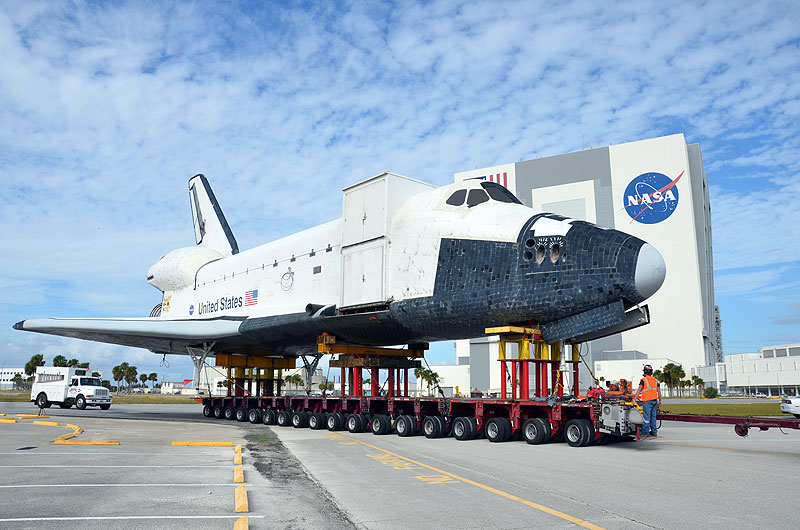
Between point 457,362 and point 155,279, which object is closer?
point 155,279

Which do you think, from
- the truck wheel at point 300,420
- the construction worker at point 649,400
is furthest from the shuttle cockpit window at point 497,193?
the truck wheel at point 300,420

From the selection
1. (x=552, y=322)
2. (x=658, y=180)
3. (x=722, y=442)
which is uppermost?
(x=658, y=180)

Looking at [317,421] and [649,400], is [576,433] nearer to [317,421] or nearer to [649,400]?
[649,400]

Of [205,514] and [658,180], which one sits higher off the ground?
[658,180]

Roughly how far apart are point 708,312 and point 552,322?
80.0 m

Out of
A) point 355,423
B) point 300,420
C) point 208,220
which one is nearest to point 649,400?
point 355,423

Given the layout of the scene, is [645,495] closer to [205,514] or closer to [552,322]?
[205,514]

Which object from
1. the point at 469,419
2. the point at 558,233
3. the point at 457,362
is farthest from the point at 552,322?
the point at 457,362

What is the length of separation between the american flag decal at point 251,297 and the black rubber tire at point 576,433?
11599mm

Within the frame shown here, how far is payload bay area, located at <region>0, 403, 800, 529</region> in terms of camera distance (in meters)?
5.10

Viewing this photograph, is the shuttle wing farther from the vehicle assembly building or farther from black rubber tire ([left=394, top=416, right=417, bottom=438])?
the vehicle assembly building

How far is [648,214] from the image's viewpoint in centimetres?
7644

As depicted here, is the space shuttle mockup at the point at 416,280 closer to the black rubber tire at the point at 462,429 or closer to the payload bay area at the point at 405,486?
the black rubber tire at the point at 462,429

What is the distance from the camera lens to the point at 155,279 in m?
25.9
